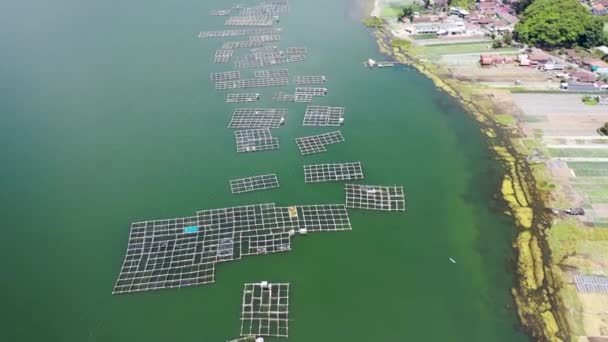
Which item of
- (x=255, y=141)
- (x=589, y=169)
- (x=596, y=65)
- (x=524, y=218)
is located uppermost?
(x=596, y=65)

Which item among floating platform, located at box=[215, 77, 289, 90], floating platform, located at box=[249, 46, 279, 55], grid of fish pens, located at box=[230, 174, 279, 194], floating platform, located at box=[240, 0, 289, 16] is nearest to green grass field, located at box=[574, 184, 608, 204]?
grid of fish pens, located at box=[230, 174, 279, 194]

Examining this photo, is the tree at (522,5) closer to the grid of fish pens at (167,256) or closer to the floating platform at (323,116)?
the floating platform at (323,116)

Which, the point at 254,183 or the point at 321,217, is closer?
the point at 321,217

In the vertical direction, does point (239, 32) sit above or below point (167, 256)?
above

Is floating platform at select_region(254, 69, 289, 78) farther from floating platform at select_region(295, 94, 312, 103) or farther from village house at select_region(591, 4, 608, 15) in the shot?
village house at select_region(591, 4, 608, 15)

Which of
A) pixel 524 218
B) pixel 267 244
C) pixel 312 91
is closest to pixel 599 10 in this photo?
pixel 312 91

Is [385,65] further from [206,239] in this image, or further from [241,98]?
[206,239]

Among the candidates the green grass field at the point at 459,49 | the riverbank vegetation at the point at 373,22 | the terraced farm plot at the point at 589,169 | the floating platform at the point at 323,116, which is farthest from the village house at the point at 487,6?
the floating platform at the point at 323,116
